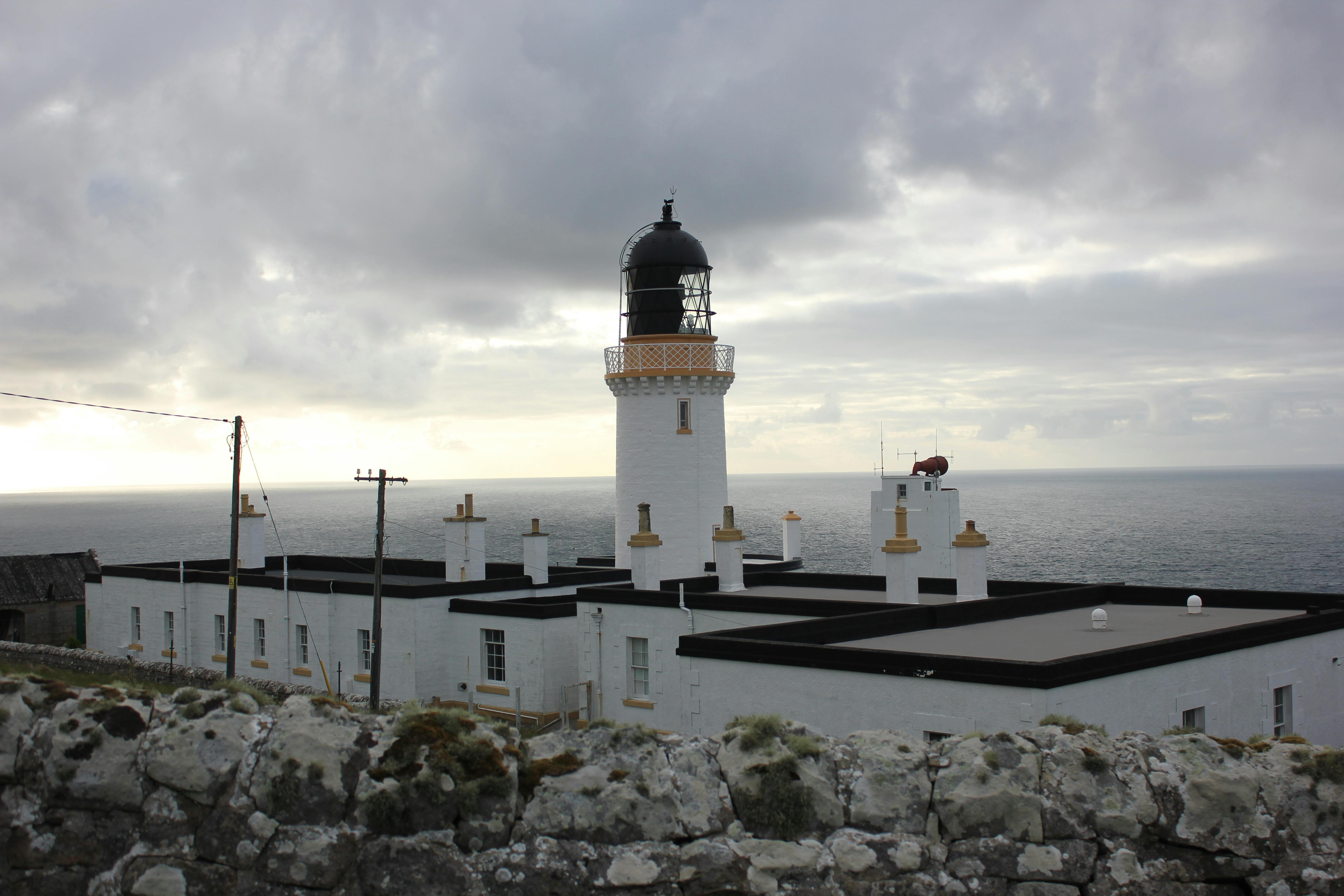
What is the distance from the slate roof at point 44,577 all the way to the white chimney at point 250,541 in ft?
30.0

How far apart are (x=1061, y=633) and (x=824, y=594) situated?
8194 mm

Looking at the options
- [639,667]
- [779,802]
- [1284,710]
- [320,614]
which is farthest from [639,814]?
[320,614]

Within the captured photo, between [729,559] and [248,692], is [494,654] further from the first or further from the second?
[248,692]

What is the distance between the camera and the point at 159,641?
123ft

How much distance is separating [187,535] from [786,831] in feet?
617

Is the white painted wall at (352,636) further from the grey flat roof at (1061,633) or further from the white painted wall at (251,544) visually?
the grey flat roof at (1061,633)

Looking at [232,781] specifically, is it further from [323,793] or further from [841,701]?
[841,701]

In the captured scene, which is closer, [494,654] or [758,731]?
[758,731]

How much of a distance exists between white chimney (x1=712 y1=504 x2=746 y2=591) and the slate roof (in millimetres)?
28730

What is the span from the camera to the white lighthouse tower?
36188mm

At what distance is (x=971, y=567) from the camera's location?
25.4 m

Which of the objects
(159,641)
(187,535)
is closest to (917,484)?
(159,641)

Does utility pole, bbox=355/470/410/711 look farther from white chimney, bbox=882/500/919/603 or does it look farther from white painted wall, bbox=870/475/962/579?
white painted wall, bbox=870/475/962/579

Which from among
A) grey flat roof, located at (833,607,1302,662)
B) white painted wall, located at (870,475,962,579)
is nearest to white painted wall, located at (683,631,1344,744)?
grey flat roof, located at (833,607,1302,662)
